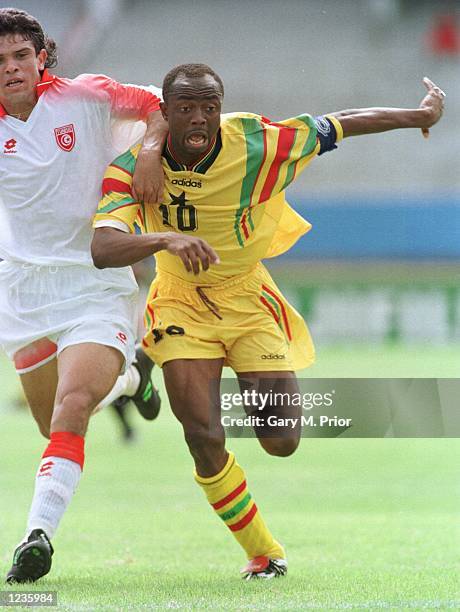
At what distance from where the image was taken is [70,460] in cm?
403

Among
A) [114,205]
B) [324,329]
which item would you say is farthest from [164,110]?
[324,329]

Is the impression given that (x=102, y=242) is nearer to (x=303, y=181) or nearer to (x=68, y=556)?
(x=68, y=556)

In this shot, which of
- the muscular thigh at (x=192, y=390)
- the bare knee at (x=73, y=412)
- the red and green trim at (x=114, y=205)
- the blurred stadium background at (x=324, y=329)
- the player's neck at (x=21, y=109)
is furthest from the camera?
the blurred stadium background at (x=324, y=329)

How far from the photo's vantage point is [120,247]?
4.07 metres

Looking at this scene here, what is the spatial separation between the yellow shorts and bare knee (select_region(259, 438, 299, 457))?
0.29 m

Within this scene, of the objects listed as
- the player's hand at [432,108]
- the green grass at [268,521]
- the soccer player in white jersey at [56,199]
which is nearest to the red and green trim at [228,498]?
the green grass at [268,521]

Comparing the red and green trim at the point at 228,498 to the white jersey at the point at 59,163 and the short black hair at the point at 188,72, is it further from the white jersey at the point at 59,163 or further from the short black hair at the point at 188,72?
the short black hair at the point at 188,72

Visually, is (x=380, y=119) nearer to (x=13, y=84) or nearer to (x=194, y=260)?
(x=194, y=260)

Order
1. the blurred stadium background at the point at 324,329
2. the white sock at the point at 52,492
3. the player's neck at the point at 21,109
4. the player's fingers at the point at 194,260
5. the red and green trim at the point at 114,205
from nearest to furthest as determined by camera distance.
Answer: the player's fingers at the point at 194,260
the white sock at the point at 52,492
the red and green trim at the point at 114,205
the player's neck at the point at 21,109
the blurred stadium background at the point at 324,329

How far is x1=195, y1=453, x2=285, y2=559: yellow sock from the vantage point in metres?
4.53

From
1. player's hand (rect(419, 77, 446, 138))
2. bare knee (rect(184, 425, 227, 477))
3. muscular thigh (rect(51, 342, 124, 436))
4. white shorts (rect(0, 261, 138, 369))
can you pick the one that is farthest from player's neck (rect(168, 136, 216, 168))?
bare knee (rect(184, 425, 227, 477))

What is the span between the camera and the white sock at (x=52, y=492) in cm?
388

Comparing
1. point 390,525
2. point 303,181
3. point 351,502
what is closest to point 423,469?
point 351,502

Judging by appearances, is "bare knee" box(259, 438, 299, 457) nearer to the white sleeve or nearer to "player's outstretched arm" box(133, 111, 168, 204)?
"player's outstretched arm" box(133, 111, 168, 204)
